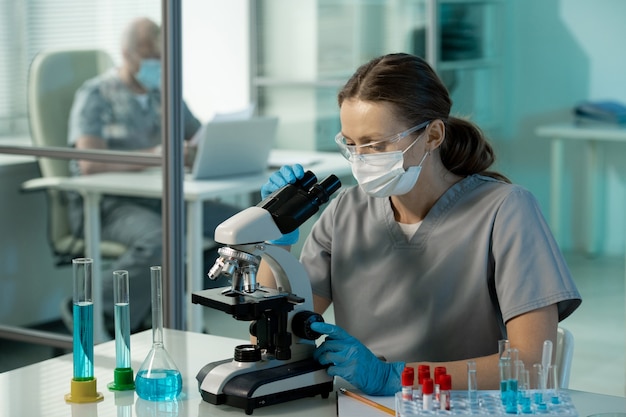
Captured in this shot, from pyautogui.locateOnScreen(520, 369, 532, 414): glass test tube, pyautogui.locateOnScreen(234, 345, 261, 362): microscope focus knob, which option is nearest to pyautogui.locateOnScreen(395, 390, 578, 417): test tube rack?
pyautogui.locateOnScreen(520, 369, 532, 414): glass test tube

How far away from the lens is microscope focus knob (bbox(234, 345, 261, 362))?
5.21 ft

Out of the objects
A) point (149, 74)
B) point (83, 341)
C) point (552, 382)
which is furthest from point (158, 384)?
point (149, 74)

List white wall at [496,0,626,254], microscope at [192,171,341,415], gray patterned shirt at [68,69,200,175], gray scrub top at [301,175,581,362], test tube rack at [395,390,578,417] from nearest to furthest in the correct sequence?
1. test tube rack at [395,390,578,417]
2. microscope at [192,171,341,415]
3. gray scrub top at [301,175,581,362]
4. white wall at [496,0,626,254]
5. gray patterned shirt at [68,69,200,175]

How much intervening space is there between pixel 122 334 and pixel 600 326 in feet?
6.67

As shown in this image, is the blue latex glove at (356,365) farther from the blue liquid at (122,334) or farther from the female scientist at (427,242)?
the blue liquid at (122,334)

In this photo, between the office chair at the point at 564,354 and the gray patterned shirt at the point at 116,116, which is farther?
the gray patterned shirt at the point at 116,116

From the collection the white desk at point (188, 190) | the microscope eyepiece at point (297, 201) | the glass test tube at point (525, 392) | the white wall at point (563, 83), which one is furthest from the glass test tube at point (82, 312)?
the white wall at point (563, 83)

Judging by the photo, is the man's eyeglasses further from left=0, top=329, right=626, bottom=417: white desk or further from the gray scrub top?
left=0, top=329, right=626, bottom=417: white desk

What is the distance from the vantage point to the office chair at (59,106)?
11.1ft

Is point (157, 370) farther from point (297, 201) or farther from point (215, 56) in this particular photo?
point (215, 56)

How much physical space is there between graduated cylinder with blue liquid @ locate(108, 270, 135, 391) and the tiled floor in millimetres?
1647

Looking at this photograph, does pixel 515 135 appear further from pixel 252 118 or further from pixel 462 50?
pixel 252 118

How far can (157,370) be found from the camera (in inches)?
62.3

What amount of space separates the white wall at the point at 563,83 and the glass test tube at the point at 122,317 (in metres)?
1.94
